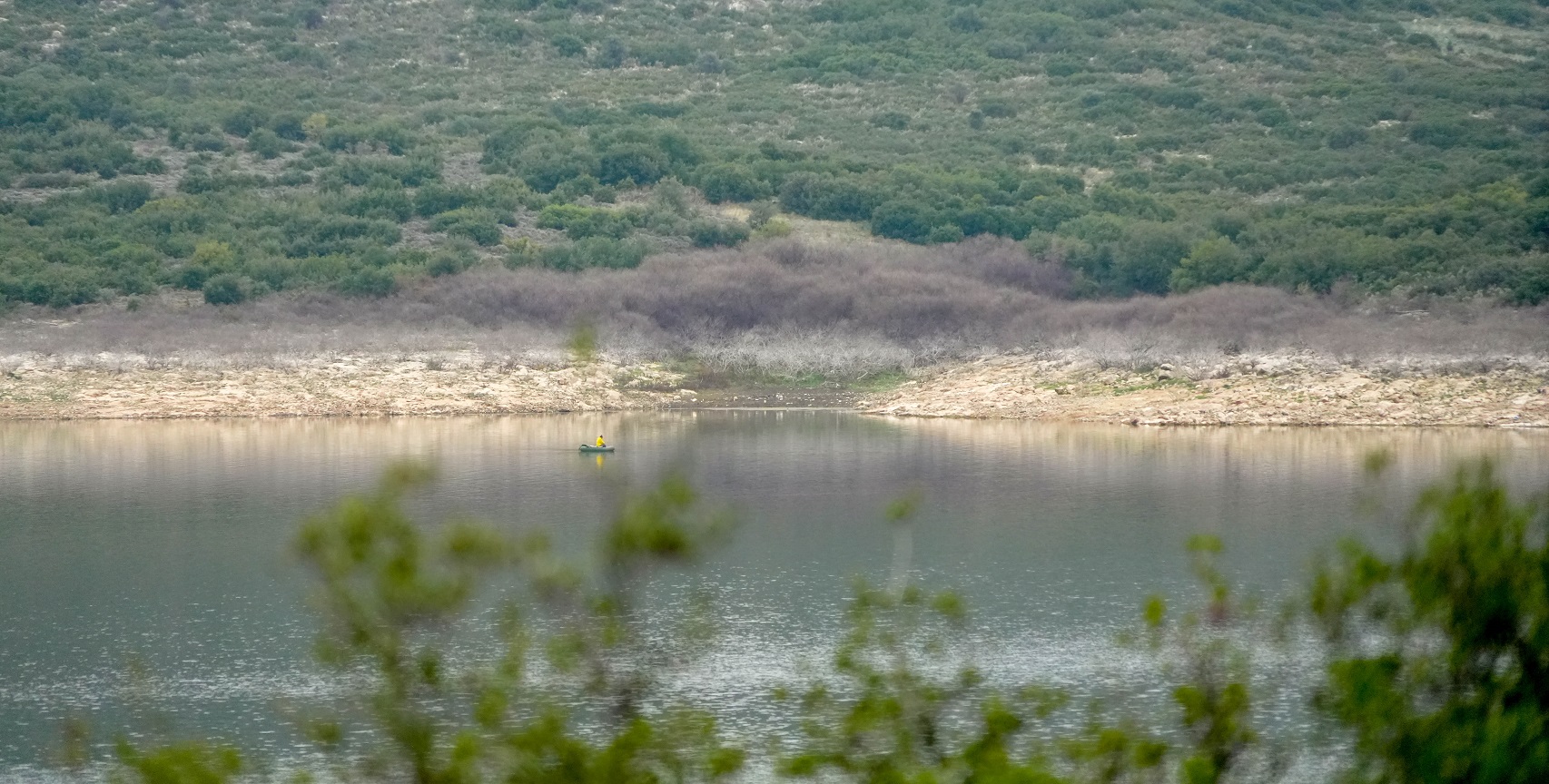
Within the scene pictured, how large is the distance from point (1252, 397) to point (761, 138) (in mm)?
41740

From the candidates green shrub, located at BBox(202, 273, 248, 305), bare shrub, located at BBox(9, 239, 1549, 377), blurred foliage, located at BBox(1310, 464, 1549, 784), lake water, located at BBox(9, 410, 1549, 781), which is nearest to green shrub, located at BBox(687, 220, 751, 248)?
bare shrub, located at BBox(9, 239, 1549, 377)

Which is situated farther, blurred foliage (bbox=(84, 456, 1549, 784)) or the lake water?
the lake water

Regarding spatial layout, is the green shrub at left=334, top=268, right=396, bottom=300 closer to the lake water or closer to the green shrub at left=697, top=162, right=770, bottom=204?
the lake water

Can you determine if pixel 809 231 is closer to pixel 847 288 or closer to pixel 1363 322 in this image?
pixel 847 288

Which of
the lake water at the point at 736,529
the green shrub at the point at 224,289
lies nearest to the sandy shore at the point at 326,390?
the lake water at the point at 736,529

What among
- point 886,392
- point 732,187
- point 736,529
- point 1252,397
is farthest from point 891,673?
point 732,187

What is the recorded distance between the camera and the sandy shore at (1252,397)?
49094mm

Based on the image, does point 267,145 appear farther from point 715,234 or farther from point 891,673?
point 891,673

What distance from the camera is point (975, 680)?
8820 mm

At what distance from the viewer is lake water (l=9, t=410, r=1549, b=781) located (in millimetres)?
20828

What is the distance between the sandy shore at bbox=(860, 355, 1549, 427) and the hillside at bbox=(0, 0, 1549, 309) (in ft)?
27.9

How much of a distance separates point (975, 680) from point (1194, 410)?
43382 mm

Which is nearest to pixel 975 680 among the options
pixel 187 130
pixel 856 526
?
pixel 856 526

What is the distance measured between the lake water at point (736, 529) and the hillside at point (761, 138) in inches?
655
